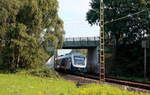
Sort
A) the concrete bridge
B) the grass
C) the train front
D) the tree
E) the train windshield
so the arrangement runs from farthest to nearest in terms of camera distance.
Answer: the concrete bridge, the train windshield, the train front, the tree, the grass

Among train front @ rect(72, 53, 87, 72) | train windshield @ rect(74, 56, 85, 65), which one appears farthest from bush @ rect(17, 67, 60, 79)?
train windshield @ rect(74, 56, 85, 65)

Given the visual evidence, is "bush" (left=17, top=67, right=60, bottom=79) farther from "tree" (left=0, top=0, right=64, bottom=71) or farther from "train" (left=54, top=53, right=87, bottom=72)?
"train" (left=54, top=53, right=87, bottom=72)

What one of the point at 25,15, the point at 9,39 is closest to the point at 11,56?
the point at 9,39

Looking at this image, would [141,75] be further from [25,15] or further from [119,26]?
[25,15]

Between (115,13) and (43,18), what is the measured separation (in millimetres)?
16430

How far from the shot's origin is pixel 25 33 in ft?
138

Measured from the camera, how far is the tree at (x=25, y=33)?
4169cm

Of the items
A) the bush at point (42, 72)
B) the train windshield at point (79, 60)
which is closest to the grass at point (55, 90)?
the bush at point (42, 72)

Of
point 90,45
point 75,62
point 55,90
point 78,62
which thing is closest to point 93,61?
point 90,45

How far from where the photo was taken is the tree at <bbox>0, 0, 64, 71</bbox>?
4169cm

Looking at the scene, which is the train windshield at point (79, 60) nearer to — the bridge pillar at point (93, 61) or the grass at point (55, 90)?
the bridge pillar at point (93, 61)

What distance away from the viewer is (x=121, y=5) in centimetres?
5681

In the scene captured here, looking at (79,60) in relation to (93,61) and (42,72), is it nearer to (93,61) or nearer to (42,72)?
(42,72)

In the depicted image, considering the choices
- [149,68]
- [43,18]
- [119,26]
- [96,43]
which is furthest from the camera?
[96,43]
